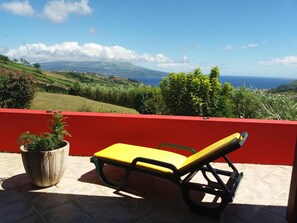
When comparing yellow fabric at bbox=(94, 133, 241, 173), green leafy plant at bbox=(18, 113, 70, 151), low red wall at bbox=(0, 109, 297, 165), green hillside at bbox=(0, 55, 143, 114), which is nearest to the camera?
yellow fabric at bbox=(94, 133, 241, 173)

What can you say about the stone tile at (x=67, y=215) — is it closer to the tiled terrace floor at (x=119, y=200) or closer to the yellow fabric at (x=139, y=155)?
the tiled terrace floor at (x=119, y=200)

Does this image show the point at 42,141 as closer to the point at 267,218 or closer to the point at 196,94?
the point at 267,218

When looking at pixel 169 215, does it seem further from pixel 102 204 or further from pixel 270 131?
pixel 270 131

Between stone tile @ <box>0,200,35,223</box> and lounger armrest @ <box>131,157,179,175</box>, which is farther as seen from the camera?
lounger armrest @ <box>131,157,179,175</box>

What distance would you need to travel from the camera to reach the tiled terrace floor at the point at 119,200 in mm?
3318

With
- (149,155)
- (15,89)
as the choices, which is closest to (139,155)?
(149,155)

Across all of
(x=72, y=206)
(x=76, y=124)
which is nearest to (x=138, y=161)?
(x=72, y=206)

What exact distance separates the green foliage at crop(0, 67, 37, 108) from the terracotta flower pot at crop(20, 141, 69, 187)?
5.65m

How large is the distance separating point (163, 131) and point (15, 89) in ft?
19.9

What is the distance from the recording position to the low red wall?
5.12 meters

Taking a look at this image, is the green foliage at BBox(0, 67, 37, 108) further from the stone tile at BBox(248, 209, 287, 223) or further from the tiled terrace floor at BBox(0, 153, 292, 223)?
the stone tile at BBox(248, 209, 287, 223)

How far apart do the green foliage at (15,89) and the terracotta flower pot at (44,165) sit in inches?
222

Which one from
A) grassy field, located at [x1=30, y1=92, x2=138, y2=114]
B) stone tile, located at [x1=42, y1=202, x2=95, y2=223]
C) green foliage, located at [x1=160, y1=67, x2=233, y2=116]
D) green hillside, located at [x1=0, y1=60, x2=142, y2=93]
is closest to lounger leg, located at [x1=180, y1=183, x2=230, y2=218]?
stone tile, located at [x1=42, y1=202, x2=95, y2=223]

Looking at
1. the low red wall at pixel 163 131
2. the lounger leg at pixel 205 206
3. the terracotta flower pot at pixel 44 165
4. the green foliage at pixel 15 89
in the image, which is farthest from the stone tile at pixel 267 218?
the green foliage at pixel 15 89
